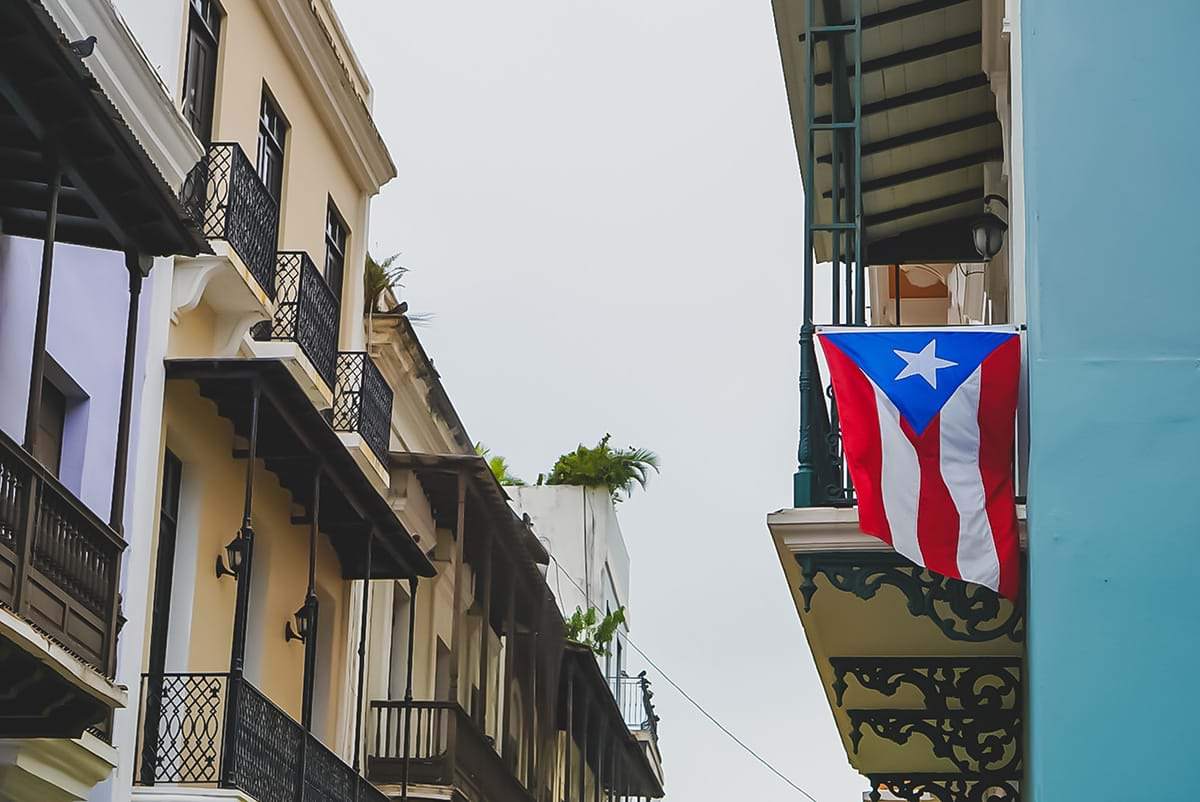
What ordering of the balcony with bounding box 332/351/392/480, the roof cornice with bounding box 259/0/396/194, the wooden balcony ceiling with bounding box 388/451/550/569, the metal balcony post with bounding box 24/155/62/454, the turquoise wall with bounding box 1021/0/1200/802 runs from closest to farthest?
1. the turquoise wall with bounding box 1021/0/1200/802
2. the metal balcony post with bounding box 24/155/62/454
3. the roof cornice with bounding box 259/0/396/194
4. the balcony with bounding box 332/351/392/480
5. the wooden balcony ceiling with bounding box 388/451/550/569

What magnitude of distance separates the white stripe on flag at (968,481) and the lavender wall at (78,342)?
6.94 metres

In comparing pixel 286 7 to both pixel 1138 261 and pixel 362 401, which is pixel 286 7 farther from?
pixel 1138 261

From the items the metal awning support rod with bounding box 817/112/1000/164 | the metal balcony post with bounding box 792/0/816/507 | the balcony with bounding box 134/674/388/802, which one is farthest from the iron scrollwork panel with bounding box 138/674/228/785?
the metal balcony post with bounding box 792/0/816/507

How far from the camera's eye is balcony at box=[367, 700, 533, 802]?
20969 mm

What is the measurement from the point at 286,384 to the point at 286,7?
4.70 m

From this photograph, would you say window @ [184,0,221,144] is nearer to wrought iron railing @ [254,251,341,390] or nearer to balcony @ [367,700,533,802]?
wrought iron railing @ [254,251,341,390]

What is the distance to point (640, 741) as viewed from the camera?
3756 cm

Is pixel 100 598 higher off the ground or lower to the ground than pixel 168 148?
lower

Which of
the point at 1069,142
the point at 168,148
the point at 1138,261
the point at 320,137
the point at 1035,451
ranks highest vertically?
the point at 320,137

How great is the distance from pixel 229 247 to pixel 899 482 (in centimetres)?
925

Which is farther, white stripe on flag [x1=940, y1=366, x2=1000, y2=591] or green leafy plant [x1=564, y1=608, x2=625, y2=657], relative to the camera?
green leafy plant [x1=564, y1=608, x2=625, y2=657]

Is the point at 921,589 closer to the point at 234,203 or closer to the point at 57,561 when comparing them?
the point at 57,561

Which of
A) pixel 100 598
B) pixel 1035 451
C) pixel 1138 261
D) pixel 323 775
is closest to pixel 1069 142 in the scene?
pixel 1138 261

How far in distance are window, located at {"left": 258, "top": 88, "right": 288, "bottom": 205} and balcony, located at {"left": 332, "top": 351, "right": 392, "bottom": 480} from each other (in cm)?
181
